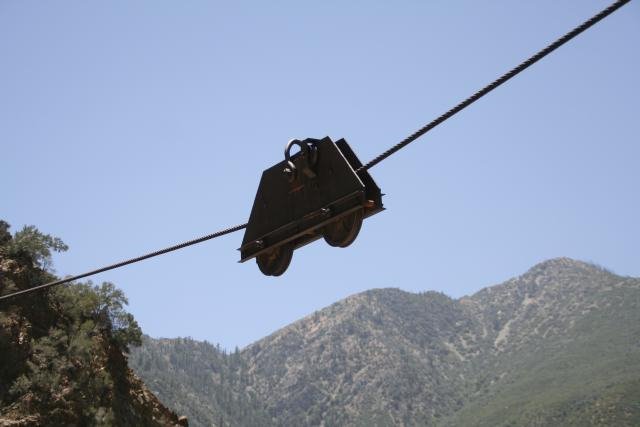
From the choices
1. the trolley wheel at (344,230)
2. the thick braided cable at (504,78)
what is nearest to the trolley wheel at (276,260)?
the trolley wheel at (344,230)

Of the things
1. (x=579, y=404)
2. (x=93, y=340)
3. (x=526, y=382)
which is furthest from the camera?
(x=526, y=382)

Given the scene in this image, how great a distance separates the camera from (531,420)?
5182 inches

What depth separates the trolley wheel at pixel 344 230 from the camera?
7.23m

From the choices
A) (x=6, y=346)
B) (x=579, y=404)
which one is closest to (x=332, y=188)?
(x=6, y=346)

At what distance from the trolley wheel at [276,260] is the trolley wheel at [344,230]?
22.8 inches

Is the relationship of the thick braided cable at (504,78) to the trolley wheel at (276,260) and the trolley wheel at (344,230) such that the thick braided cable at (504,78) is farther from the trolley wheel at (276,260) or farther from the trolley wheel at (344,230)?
the trolley wheel at (276,260)

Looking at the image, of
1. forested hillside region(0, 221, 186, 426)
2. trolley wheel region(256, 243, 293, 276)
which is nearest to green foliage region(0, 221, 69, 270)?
forested hillside region(0, 221, 186, 426)

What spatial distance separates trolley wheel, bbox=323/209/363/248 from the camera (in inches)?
285

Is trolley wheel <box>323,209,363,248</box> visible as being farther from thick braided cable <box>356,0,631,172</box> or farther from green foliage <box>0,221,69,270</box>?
green foliage <box>0,221,69,270</box>

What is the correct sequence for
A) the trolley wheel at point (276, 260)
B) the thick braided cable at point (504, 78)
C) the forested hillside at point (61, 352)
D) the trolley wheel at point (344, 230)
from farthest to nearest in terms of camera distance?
the forested hillside at point (61, 352) < the trolley wheel at point (276, 260) < the trolley wheel at point (344, 230) < the thick braided cable at point (504, 78)

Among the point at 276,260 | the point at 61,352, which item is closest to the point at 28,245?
the point at 61,352

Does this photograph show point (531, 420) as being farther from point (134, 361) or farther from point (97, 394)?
point (97, 394)

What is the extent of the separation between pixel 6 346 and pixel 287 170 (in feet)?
120

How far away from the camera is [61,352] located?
42.9 m
